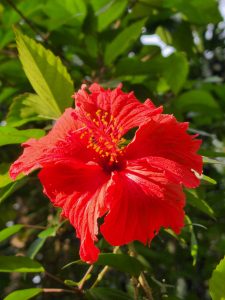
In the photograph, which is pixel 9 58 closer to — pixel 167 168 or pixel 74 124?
pixel 74 124

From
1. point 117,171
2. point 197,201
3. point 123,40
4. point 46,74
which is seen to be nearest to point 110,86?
point 123,40

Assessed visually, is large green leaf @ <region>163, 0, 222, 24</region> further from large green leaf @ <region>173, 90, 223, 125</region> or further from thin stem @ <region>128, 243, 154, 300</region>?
thin stem @ <region>128, 243, 154, 300</region>

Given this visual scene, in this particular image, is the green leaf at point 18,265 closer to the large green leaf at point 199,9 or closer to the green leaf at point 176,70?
the green leaf at point 176,70

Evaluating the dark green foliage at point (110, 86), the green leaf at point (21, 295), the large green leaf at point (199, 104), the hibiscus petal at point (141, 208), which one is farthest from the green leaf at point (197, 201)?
the large green leaf at point (199, 104)

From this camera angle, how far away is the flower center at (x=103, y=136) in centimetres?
95

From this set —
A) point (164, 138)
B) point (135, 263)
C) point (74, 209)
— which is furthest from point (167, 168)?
point (135, 263)

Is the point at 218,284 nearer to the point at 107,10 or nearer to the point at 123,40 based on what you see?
the point at 123,40

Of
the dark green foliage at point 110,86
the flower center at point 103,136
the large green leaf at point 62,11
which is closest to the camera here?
the flower center at point 103,136

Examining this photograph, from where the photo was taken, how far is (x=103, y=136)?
0.96 meters

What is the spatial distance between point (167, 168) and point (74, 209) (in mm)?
175

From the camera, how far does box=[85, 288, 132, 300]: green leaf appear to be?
3.53ft

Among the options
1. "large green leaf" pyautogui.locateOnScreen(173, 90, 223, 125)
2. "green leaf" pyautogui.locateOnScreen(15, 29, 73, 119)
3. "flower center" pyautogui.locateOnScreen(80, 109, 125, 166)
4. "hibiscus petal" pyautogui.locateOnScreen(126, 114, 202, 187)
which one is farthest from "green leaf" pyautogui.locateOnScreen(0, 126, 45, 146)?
"large green leaf" pyautogui.locateOnScreen(173, 90, 223, 125)

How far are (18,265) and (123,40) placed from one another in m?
0.79

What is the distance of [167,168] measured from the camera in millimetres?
848
